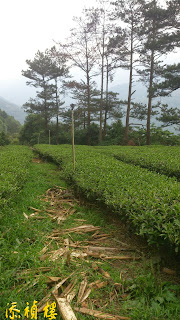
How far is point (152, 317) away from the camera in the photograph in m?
1.74

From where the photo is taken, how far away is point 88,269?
2.41 meters

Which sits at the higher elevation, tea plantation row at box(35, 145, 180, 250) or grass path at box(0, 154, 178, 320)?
tea plantation row at box(35, 145, 180, 250)

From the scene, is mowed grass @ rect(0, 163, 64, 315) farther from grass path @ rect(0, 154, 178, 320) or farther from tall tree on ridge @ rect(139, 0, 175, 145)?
tall tree on ridge @ rect(139, 0, 175, 145)

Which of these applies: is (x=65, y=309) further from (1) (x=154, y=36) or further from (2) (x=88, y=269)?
(1) (x=154, y=36)

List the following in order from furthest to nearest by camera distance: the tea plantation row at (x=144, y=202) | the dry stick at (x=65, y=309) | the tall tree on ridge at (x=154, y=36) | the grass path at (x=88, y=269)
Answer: the tall tree on ridge at (x=154, y=36), the tea plantation row at (x=144, y=202), the grass path at (x=88, y=269), the dry stick at (x=65, y=309)

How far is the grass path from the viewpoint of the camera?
1.89 meters

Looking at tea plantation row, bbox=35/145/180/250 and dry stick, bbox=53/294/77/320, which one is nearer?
dry stick, bbox=53/294/77/320

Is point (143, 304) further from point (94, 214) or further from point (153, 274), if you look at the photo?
point (94, 214)

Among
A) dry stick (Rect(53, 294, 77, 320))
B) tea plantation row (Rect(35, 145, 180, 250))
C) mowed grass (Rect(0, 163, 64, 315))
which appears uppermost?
tea plantation row (Rect(35, 145, 180, 250))

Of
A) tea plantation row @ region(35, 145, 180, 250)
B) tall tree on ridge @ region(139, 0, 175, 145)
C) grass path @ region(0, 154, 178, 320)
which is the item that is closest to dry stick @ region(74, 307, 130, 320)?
grass path @ region(0, 154, 178, 320)

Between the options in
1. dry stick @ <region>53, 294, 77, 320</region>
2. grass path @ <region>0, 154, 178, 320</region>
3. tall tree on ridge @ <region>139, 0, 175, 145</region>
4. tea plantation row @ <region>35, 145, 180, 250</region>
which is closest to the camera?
dry stick @ <region>53, 294, 77, 320</region>

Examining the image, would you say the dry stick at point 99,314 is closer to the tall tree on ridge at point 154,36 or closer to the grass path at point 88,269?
the grass path at point 88,269

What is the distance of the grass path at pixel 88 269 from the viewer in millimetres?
1890

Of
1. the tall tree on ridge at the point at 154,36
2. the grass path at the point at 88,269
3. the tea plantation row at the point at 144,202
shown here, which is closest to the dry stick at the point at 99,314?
the grass path at the point at 88,269
